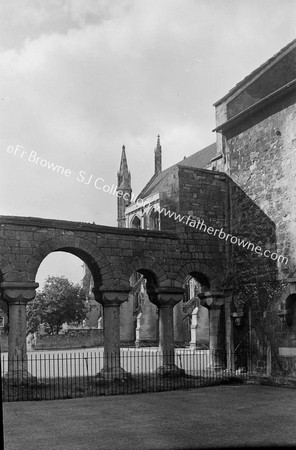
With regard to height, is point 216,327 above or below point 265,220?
below

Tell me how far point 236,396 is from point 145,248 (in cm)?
479

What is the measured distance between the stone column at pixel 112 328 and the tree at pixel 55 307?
35021 millimetres

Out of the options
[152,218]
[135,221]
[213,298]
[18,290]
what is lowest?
[213,298]

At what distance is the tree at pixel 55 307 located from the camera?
4897cm

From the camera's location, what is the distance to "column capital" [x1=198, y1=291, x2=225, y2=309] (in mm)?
16531

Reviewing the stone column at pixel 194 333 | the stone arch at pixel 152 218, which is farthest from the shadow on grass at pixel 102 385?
the stone arch at pixel 152 218

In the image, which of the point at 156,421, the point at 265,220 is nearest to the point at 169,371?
the point at 265,220

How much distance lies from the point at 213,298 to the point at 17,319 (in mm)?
5937

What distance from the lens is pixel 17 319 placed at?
13539 millimetres

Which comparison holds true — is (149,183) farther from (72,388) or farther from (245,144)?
(72,388)

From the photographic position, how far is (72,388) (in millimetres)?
13430

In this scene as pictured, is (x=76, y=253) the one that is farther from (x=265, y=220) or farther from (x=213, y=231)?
(x=265, y=220)

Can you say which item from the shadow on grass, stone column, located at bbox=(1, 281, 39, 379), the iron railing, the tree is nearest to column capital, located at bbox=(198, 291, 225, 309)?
the iron railing

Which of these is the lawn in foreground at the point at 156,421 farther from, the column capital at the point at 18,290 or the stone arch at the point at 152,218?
the stone arch at the point at 152,218
